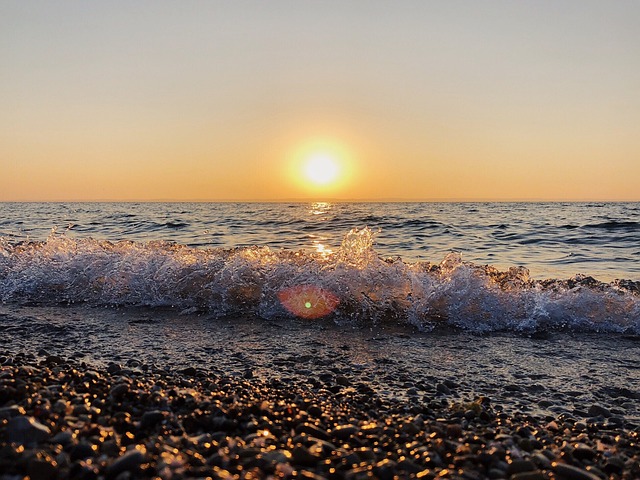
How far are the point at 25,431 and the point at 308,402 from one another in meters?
1.70

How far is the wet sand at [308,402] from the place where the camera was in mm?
2289

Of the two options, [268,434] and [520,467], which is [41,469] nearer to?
[268,434]

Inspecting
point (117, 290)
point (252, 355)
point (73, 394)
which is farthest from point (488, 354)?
point (117, 290)

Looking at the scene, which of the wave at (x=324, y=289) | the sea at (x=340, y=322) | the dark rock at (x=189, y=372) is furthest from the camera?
the wave at (x=324, y=289)

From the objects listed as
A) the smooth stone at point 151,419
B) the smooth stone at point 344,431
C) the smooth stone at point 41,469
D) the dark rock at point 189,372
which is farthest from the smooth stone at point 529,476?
the dark rock at point 189,372

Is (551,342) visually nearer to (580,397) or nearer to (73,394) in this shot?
(580,397)

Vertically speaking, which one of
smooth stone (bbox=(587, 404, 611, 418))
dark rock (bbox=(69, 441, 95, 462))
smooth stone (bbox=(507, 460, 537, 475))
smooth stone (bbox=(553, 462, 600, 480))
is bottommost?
smooth stone (bbox=(587, 404, 611, 418))

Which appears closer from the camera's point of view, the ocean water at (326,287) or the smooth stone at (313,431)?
the smooth stone at (313,431)

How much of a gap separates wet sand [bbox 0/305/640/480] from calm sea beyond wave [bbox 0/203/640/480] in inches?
0.6

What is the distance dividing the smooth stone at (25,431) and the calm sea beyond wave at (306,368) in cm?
1

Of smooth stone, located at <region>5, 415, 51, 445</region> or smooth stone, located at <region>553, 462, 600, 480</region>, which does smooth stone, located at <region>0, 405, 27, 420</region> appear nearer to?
smooth stone, located at <region>5, 415, 51, 445</region>

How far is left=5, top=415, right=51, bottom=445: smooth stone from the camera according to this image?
2277 millimetres

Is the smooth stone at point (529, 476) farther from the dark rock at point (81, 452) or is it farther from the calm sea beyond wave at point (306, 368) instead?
the dark rock at point (81, 452)

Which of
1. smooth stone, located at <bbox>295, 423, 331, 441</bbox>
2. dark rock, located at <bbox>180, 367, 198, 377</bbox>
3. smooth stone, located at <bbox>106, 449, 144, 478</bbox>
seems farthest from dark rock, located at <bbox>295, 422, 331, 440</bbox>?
dark rock, located at <bbox>180, 367, 198, 377</bbox>
